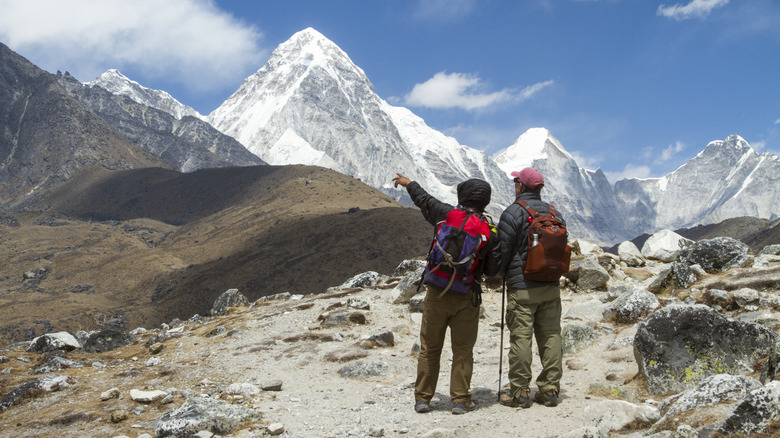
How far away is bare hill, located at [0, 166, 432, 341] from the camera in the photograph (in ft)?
170

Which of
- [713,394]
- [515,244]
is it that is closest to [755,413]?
[713,394]

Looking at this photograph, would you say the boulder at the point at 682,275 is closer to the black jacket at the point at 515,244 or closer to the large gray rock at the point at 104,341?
the black jacket at the point at 515,244

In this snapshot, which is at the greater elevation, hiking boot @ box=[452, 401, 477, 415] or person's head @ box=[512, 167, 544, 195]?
person's head @ box=[512, 167, 544, 195]

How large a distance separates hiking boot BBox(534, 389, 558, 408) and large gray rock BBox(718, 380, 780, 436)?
7.44ft

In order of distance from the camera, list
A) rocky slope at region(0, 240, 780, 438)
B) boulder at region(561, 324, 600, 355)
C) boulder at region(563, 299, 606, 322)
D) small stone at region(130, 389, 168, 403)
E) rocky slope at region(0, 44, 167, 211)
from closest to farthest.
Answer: rocky slope at region(0, 240, 780, 438) < small stone at region(130, 389, 168, 403) < boulder at region(561, 324, 600, 355) < boulder at region(563, 299, 606, 322) < rocky slope at region(0, 44, 167, 211)

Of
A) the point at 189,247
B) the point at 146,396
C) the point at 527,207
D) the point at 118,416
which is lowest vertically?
the point at 118,416

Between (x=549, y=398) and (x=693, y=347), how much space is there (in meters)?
1.71

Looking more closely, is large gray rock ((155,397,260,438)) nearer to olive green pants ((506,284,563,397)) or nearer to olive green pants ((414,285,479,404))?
olive green pants ((414,285,479,404))

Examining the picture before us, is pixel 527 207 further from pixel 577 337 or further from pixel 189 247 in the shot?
pixel 189 247

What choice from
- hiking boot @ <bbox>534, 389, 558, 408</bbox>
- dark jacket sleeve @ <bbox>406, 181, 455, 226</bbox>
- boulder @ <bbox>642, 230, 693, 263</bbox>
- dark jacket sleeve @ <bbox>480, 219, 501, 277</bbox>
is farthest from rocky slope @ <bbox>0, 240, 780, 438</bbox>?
boulder @ <bbox>642, 230, 693, 263</bbox>

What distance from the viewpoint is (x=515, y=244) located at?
595cm

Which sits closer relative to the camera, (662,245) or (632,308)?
(632,308)

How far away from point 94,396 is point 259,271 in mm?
50737

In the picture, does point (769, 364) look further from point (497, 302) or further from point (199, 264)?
point (199, 264)
